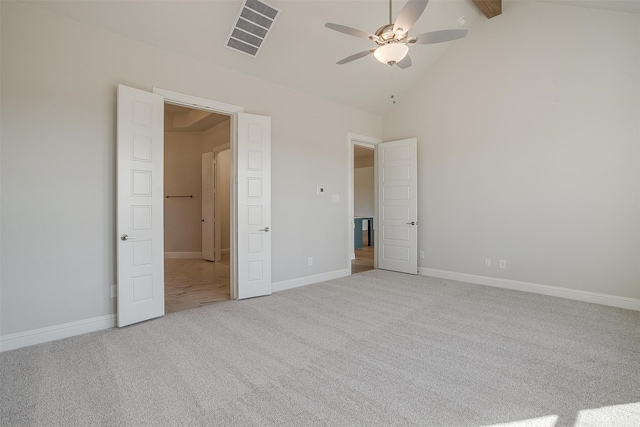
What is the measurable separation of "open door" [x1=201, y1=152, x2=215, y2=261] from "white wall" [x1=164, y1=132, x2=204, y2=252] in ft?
1.76

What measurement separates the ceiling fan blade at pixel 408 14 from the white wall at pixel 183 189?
633cm

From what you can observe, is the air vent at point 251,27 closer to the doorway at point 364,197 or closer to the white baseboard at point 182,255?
the white baseboard at point 182,255

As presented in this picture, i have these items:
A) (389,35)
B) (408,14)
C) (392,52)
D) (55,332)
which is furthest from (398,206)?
(55,332)

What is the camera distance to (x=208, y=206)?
276 inches

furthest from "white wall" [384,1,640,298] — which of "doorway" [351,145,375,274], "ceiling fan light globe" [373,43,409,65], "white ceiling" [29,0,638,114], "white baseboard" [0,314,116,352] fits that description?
"white baseboard" [0,314,116,352]

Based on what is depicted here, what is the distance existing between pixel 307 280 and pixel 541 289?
3.30m

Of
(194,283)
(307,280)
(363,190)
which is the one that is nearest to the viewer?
(307,280)

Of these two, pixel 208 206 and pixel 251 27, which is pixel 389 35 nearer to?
pixel 251 27

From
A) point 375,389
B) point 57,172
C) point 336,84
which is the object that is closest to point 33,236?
point 57,172

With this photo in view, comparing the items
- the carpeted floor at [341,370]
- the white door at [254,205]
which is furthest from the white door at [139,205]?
the white door at [254,205]

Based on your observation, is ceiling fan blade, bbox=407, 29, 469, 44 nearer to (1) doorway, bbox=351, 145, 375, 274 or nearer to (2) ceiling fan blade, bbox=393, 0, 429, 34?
(2) ceiling fan blade, bbox=393, 0, 429, 34

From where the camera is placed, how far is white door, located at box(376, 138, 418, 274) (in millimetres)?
5422

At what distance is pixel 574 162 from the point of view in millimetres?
3918

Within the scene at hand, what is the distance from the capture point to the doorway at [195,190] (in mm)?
6680
